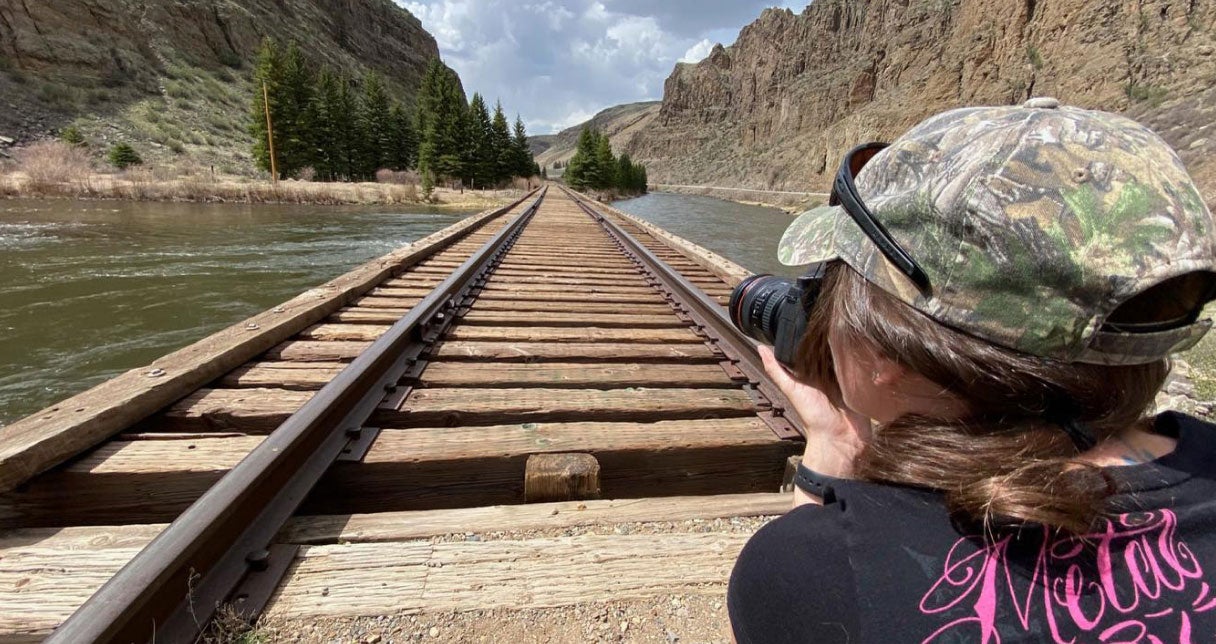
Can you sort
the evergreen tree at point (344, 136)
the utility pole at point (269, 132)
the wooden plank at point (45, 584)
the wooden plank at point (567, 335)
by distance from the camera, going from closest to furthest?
the wooden plank at point (45, 584) → the wooden plank at point (567, 335) → the utility pole at point (269, 132) → the evergreen tree at point (344, 136)

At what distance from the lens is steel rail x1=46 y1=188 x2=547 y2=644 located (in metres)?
0.97

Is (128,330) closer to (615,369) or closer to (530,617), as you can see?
(615,369)

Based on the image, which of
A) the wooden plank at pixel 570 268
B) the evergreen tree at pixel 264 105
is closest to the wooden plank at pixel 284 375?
the wooden plank at pixel 570 268

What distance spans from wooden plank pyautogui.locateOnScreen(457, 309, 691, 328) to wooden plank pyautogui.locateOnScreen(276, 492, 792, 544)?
2.04 m

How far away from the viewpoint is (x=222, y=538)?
1.25 meters

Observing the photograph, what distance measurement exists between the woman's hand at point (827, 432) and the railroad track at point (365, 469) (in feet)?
2.02

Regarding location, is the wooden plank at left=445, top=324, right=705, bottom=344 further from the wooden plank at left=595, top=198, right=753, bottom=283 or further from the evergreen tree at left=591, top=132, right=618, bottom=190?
the evergreen tree at left=591, top=132, right=618, bottom=190

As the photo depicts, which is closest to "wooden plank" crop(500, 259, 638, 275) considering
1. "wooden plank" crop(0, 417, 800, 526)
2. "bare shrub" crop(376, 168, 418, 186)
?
"wooden plank" crop(0, 417, 800, 526)

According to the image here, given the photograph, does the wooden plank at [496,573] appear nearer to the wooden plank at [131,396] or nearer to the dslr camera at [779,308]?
the dslr camera at [779,308]

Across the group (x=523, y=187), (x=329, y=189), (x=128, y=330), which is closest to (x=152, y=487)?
(x=128, y=330)

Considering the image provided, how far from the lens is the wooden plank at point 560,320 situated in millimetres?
3557

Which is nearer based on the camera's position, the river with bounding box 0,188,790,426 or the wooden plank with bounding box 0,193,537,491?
the wooden plank with bounding box 0,193,537,491

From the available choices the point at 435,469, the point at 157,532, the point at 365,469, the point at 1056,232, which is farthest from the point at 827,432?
the point at 157,532

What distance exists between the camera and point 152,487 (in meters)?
1.59
